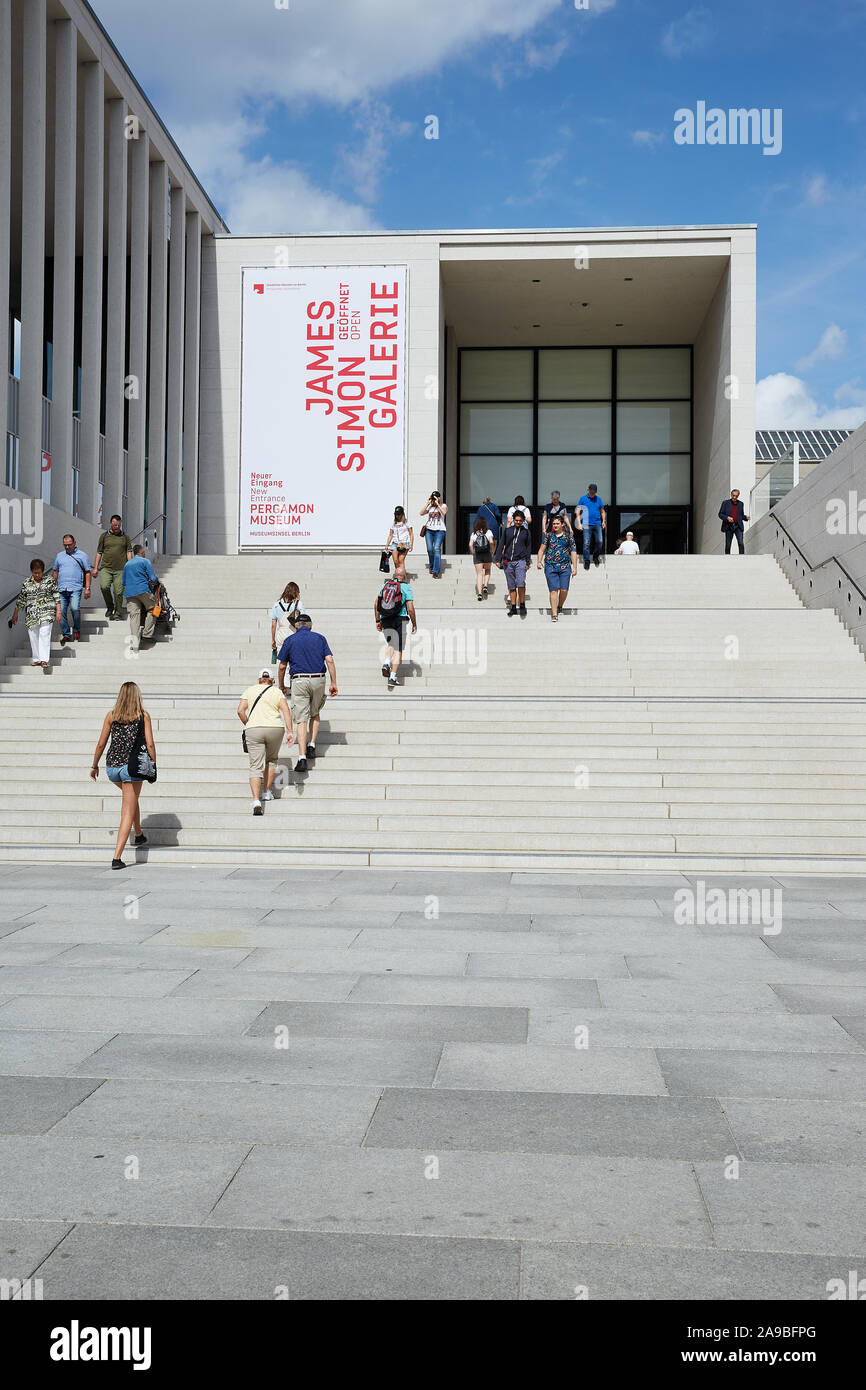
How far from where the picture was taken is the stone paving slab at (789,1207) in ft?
10.6

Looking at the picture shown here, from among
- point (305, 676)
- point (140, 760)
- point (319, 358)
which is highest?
point (319, 358)

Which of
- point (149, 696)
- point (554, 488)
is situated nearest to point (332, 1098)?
point (149, 696)

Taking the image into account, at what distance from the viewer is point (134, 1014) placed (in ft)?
18.0

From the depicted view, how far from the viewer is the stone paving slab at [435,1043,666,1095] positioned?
14.9 ft

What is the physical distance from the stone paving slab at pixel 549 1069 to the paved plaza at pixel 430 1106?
0.7 inches

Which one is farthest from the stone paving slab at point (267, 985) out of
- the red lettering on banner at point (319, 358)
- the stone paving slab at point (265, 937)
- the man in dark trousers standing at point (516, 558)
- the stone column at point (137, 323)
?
the red lettering on banner at point (319, 358)

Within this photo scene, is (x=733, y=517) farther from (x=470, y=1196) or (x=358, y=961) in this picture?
(x=470, y=1196)

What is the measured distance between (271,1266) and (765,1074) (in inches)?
93.6

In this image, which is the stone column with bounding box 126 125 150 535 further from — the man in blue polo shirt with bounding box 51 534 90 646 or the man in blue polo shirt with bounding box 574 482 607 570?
the man in blue polo shirt with bounding box 574 482 607 570

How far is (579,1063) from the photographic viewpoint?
191 inches

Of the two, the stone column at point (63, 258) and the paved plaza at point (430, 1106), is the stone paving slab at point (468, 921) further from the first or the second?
the stone column at point (63, 258)

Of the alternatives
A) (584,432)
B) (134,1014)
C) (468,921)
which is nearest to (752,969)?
(468,921)
